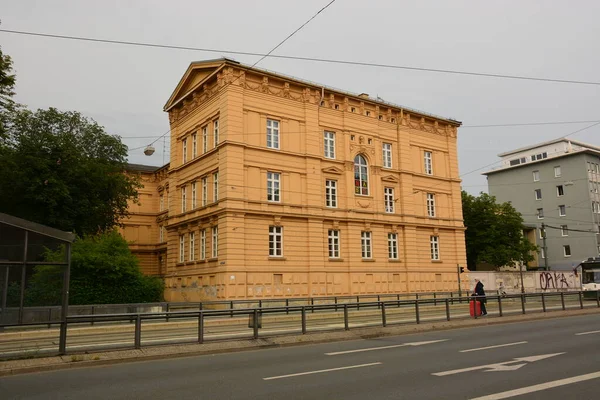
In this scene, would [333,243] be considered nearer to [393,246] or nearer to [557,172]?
[393,246]

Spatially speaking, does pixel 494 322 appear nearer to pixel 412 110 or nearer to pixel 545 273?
pixel 412 110

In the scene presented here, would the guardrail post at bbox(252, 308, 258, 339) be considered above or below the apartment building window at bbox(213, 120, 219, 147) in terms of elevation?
below

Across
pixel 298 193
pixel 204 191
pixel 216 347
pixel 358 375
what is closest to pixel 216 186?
pixel 204 191

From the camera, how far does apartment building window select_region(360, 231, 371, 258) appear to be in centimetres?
3962

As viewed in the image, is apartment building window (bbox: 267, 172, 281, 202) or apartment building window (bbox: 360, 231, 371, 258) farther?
apartment building window (bbox: 360, 231, 371, 258)

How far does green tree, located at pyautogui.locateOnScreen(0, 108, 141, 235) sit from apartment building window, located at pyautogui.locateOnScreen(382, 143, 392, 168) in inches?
835

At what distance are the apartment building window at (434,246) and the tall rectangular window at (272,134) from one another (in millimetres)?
16675

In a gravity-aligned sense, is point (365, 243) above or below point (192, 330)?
above

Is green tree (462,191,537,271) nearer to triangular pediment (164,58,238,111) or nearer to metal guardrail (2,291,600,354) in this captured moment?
metal guardrail (2,291,600,354)

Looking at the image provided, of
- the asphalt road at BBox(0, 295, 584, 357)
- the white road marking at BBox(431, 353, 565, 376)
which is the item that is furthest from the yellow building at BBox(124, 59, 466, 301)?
the white road marking at BBox(431, 353, 565, 376)

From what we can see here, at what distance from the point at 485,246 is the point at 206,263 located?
3664cm

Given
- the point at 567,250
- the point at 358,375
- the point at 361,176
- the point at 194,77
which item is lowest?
the point at 358,375

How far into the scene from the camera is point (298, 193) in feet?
122

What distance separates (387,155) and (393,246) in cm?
761
